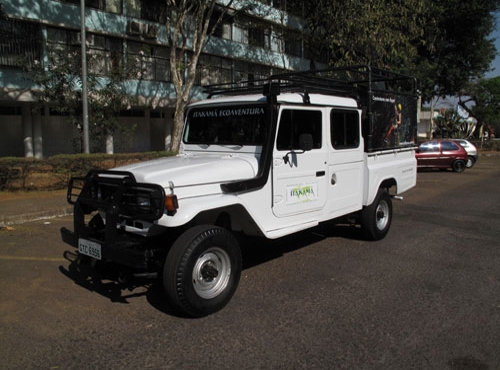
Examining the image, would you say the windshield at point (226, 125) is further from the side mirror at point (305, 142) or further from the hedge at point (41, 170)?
the hedge at point (41, 170)

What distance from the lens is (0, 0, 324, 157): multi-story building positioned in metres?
17.8

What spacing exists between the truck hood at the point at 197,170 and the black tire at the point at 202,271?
51 cm

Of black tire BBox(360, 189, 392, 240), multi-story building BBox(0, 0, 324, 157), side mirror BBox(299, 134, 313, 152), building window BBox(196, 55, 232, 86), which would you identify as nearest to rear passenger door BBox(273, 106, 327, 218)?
side mirror BBox(299, 134, 313, 152)

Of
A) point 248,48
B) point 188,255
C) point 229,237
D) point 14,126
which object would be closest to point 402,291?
point 229,237

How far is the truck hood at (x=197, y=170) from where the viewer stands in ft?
14.0

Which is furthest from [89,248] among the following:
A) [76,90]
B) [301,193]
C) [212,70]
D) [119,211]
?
[212,70]

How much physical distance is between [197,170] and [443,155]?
17963mm

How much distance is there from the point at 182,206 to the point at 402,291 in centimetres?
260

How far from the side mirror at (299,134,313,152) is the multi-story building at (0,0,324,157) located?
34.3ft

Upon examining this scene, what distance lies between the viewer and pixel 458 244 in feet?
22.6

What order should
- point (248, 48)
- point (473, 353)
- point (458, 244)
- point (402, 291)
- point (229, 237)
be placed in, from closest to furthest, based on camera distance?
point (473, 353), point (229, 237), point (402, 291), point (458, 244), point (248, 48)

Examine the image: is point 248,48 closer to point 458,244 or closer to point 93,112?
point 93,112

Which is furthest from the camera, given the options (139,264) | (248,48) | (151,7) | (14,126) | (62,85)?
(248,48)

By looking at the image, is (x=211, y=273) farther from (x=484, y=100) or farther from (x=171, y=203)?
(x=484, y=100)
